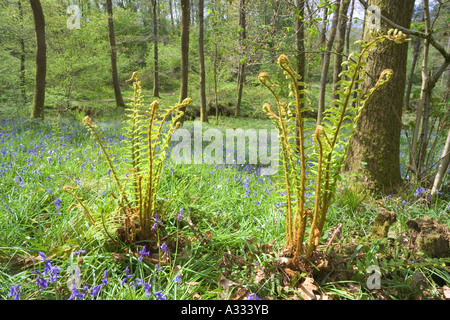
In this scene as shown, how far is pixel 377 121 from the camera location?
2.55 m

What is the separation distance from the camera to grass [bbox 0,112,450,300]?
1332 millimetres

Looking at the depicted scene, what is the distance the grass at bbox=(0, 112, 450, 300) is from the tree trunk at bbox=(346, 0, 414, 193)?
0.25 m

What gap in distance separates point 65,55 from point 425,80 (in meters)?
13.2

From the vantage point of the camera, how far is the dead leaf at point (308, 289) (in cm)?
130

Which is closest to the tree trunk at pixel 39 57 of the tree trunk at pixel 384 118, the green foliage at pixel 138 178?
the green foliage at pixel 138 178

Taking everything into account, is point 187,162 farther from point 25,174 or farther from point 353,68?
point 353,68

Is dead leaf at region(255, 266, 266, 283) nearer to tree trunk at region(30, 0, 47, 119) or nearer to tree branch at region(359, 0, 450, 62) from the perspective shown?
tree branch at region(359, 0, 450, 62)

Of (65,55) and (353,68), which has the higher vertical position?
(65,55)

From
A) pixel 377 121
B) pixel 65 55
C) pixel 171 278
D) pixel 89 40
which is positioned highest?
pixel 89 40

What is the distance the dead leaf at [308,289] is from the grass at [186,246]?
31mm

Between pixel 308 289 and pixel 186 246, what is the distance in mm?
748

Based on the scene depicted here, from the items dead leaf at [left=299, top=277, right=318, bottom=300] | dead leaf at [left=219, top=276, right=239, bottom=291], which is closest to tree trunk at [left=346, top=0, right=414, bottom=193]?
dead leaf at [left=299, top=277, right=318, bottom=300]

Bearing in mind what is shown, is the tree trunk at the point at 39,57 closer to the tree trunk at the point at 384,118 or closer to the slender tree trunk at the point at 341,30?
the slender tree trunk at the point at 341,30

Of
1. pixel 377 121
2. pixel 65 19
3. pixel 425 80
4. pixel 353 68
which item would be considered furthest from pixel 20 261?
pixel 65 19
